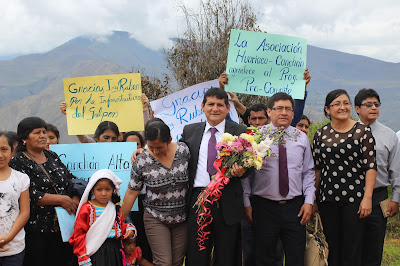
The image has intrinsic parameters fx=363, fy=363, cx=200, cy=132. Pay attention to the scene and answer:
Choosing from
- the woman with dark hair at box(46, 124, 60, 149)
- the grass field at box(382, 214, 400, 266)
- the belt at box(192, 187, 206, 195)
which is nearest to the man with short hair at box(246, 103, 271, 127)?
the belt at box(192, 187, 206, 195)

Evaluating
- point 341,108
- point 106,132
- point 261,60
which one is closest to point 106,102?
point 106,132

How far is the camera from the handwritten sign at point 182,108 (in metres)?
5.48

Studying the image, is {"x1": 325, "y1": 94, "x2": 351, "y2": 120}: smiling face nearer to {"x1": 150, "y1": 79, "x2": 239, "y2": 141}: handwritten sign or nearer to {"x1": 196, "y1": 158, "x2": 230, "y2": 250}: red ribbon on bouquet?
{"x1": 196, "y1": 158, "x2": 230, "y2": 250}: red ribbon on bouquet

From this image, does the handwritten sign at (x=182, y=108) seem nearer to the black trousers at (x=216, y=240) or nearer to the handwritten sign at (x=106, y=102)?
the handwritten sign at (x=106, y=102)

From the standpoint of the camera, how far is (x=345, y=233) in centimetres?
384

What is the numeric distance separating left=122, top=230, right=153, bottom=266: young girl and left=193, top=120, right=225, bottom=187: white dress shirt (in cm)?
99

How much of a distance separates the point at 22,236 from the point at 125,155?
1445mm

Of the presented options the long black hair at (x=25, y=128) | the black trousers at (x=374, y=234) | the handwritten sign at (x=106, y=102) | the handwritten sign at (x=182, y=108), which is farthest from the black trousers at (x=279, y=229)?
Result: the long black hair at (x=25, y=128)

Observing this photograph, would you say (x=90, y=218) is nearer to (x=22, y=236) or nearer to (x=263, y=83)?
(x=22, y=236)

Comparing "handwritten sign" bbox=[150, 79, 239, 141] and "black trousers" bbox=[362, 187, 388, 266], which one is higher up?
"handwritten sign" bbox=[150, 79, 239, 141]

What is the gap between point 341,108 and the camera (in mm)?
3848

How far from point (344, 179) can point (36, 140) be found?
322 centimetres

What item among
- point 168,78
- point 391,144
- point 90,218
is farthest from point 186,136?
point 168,78

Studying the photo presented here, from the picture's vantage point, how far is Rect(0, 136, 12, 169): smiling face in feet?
11.1
